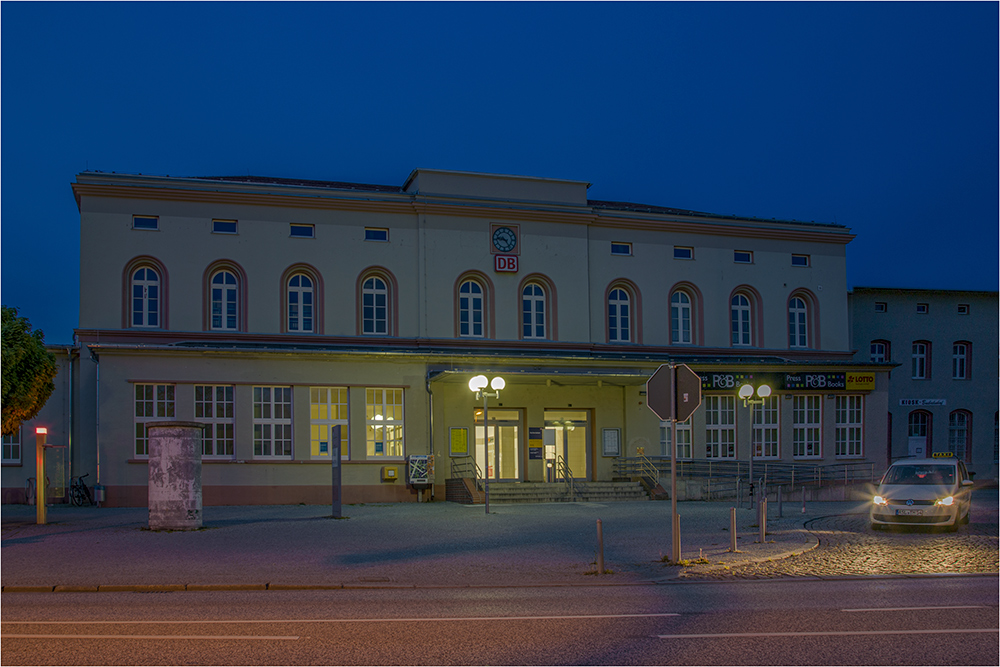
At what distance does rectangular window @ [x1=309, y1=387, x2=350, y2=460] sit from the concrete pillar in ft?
31.2

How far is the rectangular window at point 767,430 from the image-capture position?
113 ft

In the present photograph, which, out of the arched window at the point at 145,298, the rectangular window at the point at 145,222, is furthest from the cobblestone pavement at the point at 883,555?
the rectangular window at the point at 145,222

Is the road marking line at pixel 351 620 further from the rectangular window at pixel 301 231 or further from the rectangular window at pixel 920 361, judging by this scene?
the rectangular window at pixel 920 361

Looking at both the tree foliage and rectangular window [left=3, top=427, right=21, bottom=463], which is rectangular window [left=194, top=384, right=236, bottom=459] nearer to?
rectangular window [left=3, top=427, right=21, bottom=463]

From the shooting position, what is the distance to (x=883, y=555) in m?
15.2

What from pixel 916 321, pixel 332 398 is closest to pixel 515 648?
pixel 332 398

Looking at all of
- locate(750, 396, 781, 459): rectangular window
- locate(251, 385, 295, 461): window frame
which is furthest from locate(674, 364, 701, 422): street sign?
locate(750, 396, 781, 459): rectangular window

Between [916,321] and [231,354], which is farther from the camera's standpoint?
[916,321]

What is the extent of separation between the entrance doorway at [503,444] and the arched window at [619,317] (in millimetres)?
5908

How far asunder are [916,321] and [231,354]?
30.6 metres

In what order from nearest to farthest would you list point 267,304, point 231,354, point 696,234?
point 231,354 < point 267,304 < point 696,234

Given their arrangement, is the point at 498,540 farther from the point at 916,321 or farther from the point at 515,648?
the point at 916,321

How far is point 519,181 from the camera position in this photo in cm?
3444

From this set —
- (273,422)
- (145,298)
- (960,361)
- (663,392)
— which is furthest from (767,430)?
(145,298)
